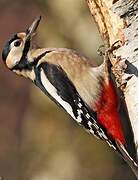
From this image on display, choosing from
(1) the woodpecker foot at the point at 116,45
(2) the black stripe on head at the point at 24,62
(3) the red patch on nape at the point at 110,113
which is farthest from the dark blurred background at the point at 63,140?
(1) the woodpecker foot at the point at 116,45

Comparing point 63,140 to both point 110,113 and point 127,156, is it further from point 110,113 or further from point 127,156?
point 127,156

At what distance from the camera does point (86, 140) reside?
708cm

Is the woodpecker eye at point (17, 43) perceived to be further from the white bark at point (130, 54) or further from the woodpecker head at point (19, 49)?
the white bark at point (130, 54)

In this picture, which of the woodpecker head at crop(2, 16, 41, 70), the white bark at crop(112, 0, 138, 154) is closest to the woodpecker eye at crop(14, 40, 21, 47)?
the woodpecker head at crop(2, 16, 41, 70)

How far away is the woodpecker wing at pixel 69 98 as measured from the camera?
15.0 feet

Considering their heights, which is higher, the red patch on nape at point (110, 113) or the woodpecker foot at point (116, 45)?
the woodpecker foot at point (116, 45)

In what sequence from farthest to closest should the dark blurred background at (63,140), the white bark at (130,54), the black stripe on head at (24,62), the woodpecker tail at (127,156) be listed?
the dark blurred background at (63,140) → the black stripe on head at (24,62) → the woodpecker tail at (127,156) → the white bark at (130,54)

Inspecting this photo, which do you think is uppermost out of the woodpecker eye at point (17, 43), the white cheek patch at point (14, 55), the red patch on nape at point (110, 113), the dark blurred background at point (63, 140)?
the woodpecker eye at point (17, 43)

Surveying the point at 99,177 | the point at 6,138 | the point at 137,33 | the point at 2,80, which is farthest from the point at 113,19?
the point at 2,80

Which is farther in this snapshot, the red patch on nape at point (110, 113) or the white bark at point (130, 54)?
the red patch on nape at point (110, 113)

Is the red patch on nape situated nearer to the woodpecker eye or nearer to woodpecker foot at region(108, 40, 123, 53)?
woodpecker foot at region(108, 40, 123, 53)

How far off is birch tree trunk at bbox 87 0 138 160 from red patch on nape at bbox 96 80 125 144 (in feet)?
0.46

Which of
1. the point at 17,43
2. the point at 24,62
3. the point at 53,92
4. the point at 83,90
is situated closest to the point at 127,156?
the point at 83,90

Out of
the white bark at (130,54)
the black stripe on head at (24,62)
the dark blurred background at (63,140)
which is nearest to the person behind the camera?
the white bark at (130,54)
